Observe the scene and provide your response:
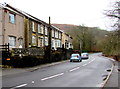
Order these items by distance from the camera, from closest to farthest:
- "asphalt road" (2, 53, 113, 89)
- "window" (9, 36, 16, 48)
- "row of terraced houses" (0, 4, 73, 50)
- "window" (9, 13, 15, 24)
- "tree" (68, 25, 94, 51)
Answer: "asphalt road" (2, 53, 113, 89) → "row of terraced houses" (0, 4, 73, 50) → "window" (9, 13, 15, 24) → "window" (9, 36, 16, 48) → "tree" (68, 25, 94, 51)

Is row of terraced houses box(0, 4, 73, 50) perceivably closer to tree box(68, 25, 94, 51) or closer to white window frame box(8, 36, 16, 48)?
white window frame box(8, 36, 16, 48)

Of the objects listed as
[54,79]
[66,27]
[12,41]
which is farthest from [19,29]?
[66,27]

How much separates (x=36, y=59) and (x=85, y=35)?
241ft

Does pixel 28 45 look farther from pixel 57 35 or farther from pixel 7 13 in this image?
pixel 57 35

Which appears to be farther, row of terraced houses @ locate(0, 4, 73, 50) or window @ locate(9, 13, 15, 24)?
window @ locate(9, 13, 15, 24)

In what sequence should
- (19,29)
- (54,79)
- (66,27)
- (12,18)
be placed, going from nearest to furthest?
(54,79) → (12,18) → (19,29) → (66,27)

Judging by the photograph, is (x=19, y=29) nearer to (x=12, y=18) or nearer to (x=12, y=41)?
(x=12, y=18)

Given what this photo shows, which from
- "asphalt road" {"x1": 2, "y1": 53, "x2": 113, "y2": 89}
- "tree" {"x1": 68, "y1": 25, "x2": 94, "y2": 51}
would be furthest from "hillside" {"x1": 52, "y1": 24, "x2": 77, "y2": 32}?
"asphalt road" {"x1": 2, "y1": 53, "x2": 113, "y2": 89}

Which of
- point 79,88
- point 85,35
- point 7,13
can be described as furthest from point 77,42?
point 79,88

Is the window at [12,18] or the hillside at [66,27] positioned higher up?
the hillside at [66,27]

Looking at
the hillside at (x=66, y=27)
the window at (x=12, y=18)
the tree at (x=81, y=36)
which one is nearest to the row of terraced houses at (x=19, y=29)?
the window at (x=12, y=18)

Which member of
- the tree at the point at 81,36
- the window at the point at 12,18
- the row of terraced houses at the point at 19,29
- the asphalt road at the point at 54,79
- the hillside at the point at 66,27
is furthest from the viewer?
the tree at the point at 81,36

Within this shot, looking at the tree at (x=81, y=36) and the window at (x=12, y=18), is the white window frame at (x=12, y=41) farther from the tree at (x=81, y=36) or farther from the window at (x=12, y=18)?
the tree at (x=81, y=36)

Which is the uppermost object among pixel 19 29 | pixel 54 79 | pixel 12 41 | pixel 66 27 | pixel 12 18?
pixel 66 27
